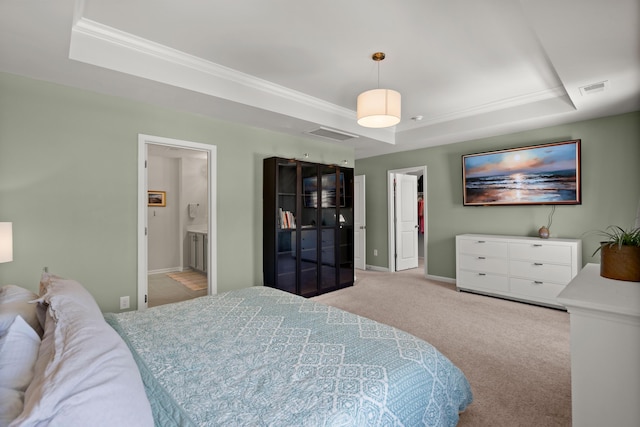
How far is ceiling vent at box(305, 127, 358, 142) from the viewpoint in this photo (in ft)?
13.9

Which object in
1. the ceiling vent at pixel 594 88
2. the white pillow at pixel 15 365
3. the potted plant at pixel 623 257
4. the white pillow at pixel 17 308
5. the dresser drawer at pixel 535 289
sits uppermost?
the ceiling vent at pixel 594 88

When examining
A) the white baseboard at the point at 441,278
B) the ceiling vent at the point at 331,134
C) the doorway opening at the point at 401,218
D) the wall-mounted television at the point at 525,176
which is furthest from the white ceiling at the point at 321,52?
the white baseboard at the point at 441,278

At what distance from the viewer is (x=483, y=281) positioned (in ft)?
14.5

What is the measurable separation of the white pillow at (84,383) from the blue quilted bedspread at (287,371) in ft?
0.76

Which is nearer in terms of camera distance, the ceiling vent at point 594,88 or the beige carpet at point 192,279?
the ceiling vent at point 594,88

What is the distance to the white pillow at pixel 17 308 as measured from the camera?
124 centimetres

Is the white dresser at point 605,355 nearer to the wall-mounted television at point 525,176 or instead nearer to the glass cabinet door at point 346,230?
the wall-mounted television at point 525,176

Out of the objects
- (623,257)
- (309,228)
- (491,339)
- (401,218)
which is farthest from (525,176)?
(623,257)

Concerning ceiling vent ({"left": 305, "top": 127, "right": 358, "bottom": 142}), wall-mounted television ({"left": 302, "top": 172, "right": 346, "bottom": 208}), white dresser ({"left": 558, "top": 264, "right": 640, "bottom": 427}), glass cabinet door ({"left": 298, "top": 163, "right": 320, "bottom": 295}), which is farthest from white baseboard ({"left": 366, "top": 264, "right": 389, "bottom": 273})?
white dresser ({"left": 558, "top": 264, "right": 640, "bottom": 427})

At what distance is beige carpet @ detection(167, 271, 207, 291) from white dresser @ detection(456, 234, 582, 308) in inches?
160

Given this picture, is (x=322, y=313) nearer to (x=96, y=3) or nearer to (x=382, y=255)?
(x=96, y=3)

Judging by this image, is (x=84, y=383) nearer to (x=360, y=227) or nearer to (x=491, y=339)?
(x=491, y=339)

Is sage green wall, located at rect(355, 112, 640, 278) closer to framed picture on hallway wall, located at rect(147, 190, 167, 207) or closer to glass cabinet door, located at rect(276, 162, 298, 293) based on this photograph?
glass cabinet door, located at rect(276, 162, 298, 293)

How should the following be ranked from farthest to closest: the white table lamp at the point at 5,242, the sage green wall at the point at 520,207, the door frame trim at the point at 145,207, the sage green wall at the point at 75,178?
1. the sage green wall at the point at 520,207
2. the door frame trim at the point at 145,207
3. the sage green wall at the point at 75,178
4. the white table lamp at the point at 5,242
